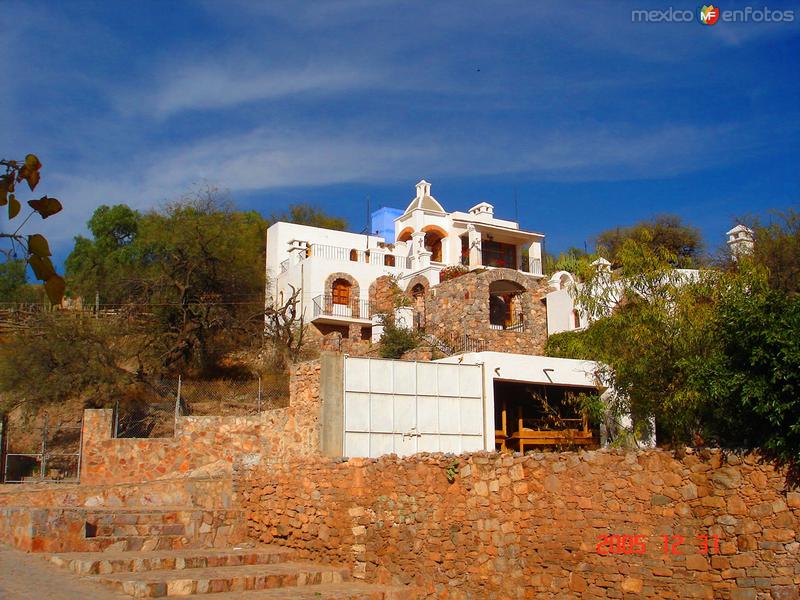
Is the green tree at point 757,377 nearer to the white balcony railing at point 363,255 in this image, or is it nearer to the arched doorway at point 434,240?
the white balcony railing at point 363,255

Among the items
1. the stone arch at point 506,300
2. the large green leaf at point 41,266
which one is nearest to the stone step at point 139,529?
the large green leaf at point 41,266

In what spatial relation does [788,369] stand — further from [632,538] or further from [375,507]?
[375,507]

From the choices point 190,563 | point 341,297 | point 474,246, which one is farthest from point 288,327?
point 190,563

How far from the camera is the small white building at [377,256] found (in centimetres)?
3322

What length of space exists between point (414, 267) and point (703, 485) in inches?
992

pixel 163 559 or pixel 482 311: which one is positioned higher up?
pixel 482 311

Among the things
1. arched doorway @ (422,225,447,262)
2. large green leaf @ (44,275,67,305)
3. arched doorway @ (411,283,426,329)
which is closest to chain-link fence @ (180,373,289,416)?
arched doorway @ (411,283,426,329)

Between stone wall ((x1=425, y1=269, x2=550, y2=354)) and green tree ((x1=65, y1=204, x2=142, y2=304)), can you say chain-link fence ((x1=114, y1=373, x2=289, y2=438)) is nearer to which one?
stone wall ((x1=425, y1=269, x2=550, y2=354))

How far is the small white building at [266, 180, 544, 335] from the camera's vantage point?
109 feet

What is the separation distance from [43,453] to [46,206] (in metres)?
20.2

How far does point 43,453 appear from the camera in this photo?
20.7 metres

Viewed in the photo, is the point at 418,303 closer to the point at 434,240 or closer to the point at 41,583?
the point at 434,240
